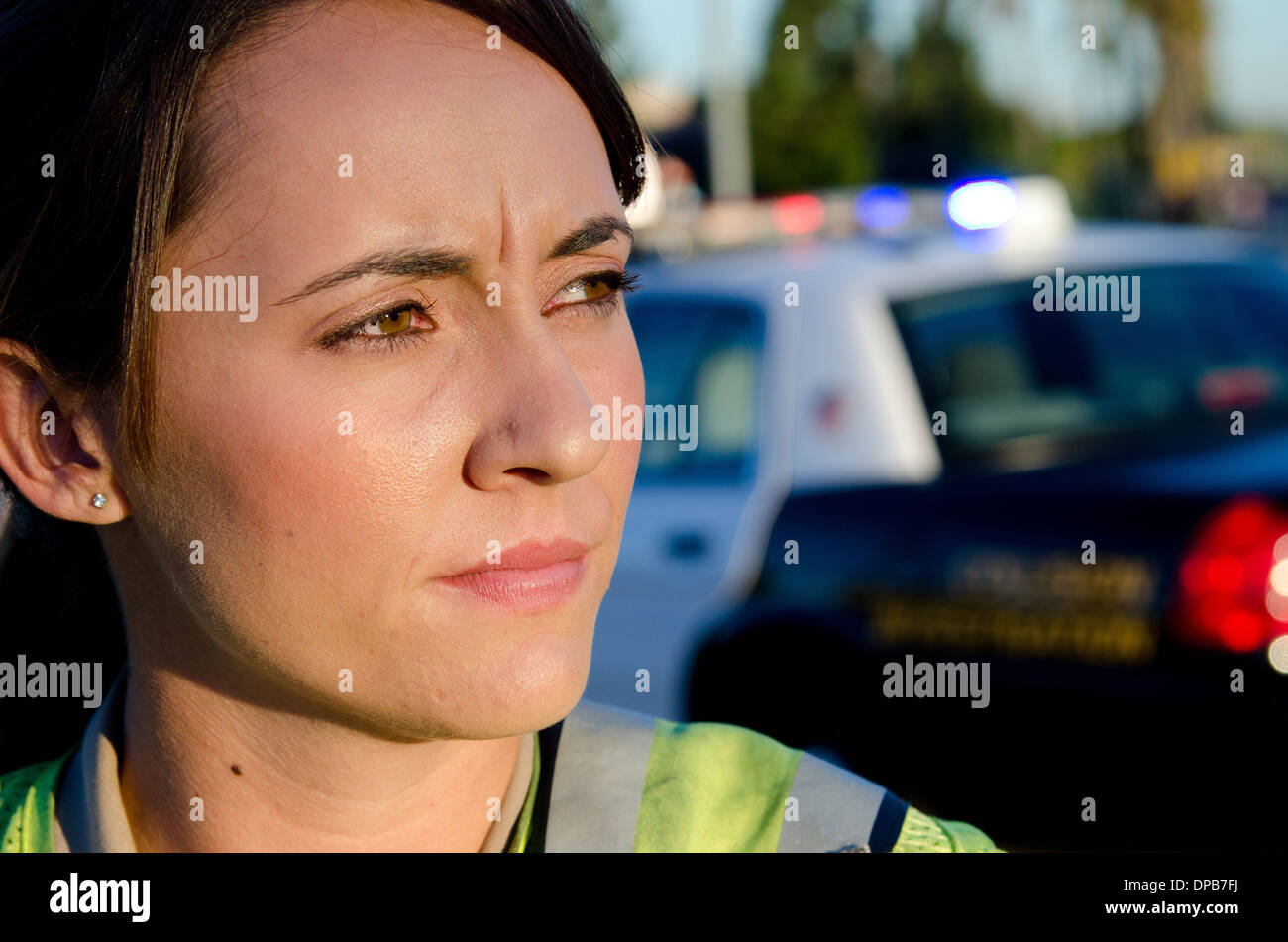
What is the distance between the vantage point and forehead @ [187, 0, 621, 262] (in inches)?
55.9

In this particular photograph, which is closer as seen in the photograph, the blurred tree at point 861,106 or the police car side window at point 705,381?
the police car side window at point 705,381

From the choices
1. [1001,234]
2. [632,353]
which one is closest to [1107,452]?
[1001,234]

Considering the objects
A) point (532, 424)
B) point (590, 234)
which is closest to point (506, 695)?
point (532, 424)

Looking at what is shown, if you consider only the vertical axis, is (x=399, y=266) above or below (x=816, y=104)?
→ below

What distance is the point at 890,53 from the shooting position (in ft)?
118

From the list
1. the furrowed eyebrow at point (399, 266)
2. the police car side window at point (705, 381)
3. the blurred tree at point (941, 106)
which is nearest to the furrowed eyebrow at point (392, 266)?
the furrowed eyebrow at point (399, 266)

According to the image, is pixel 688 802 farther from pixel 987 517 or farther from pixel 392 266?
pixel 987 517

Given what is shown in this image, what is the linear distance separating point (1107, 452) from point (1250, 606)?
0.66 meters

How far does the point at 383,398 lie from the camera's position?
140cm

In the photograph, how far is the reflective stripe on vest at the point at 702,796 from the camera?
5.15ft

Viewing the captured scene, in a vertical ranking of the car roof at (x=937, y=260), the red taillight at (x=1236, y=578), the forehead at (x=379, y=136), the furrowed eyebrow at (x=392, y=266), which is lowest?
the red taillight at (x=1236, y=578)

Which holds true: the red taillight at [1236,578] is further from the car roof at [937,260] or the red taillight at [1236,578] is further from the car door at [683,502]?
the car door at [683,502]

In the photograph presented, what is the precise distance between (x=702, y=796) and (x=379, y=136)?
76cm
